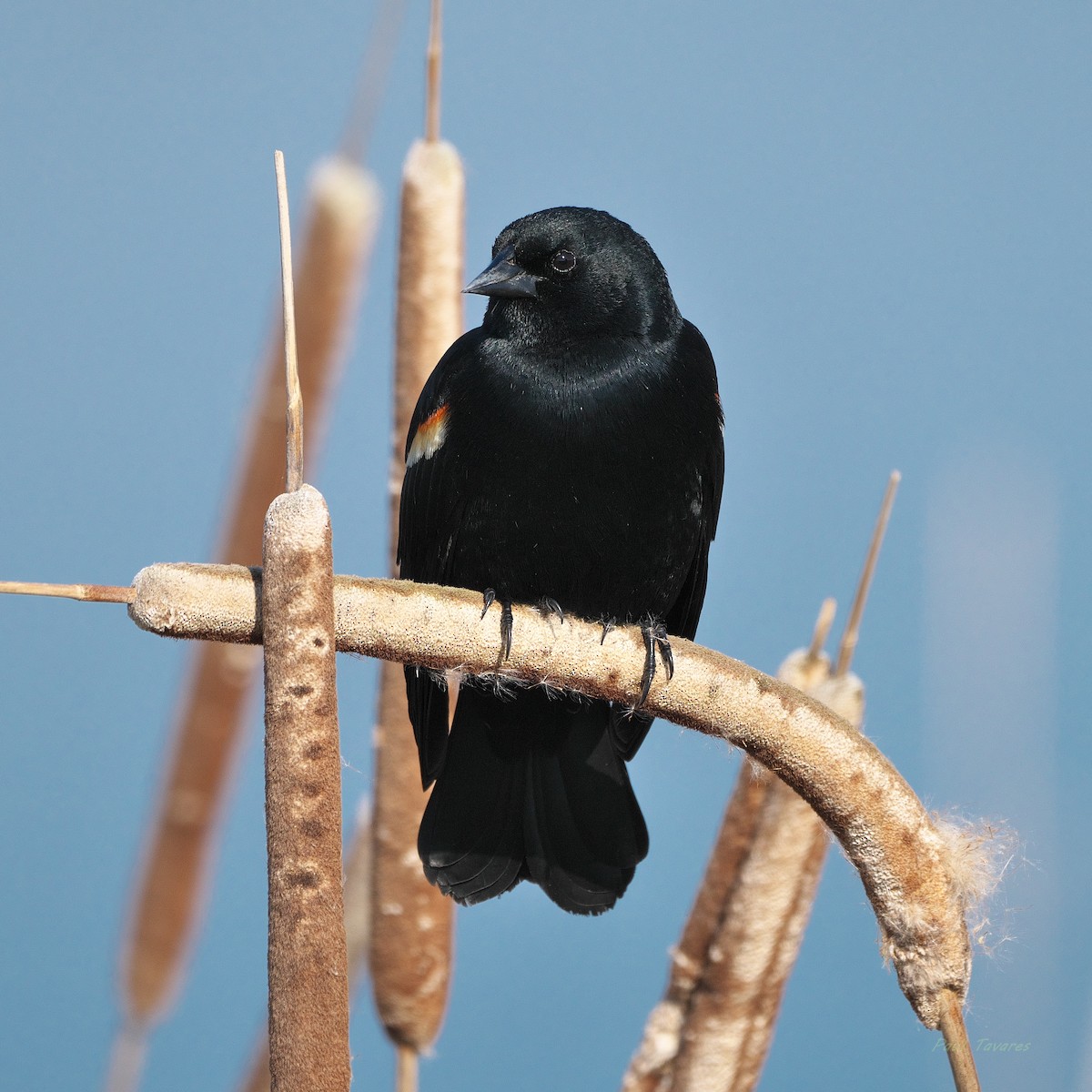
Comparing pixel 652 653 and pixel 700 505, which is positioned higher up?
pixel 700 505

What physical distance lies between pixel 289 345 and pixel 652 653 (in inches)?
24.3

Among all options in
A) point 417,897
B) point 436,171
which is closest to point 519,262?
point 436,171

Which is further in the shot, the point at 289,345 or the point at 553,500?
the point at 553,500

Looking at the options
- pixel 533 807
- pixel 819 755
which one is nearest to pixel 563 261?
pixel 533 807

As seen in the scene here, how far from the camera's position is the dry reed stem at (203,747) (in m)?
1.80

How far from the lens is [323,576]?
Result: 0.88m

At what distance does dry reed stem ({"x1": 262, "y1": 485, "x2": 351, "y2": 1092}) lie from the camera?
83 cm

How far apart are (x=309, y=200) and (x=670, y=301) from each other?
508 millimetres

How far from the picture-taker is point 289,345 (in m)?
0.85

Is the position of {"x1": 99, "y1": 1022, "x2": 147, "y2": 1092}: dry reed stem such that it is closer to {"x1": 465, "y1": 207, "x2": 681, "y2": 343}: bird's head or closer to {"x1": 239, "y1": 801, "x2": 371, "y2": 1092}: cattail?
{"x1": 239, "y1": 801, "x2": 371, "y2": 1092}: cattail

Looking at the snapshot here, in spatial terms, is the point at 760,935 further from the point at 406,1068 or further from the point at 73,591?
the point at 73,591

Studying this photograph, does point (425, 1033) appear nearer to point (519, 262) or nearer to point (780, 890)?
point (780, 890)

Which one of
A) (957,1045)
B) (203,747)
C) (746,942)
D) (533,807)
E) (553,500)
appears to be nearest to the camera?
(957,1045)

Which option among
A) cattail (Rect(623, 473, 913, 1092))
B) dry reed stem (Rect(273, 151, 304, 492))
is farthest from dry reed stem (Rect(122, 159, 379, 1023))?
dry reed stem (Rect(273, 151, 304, 492))
